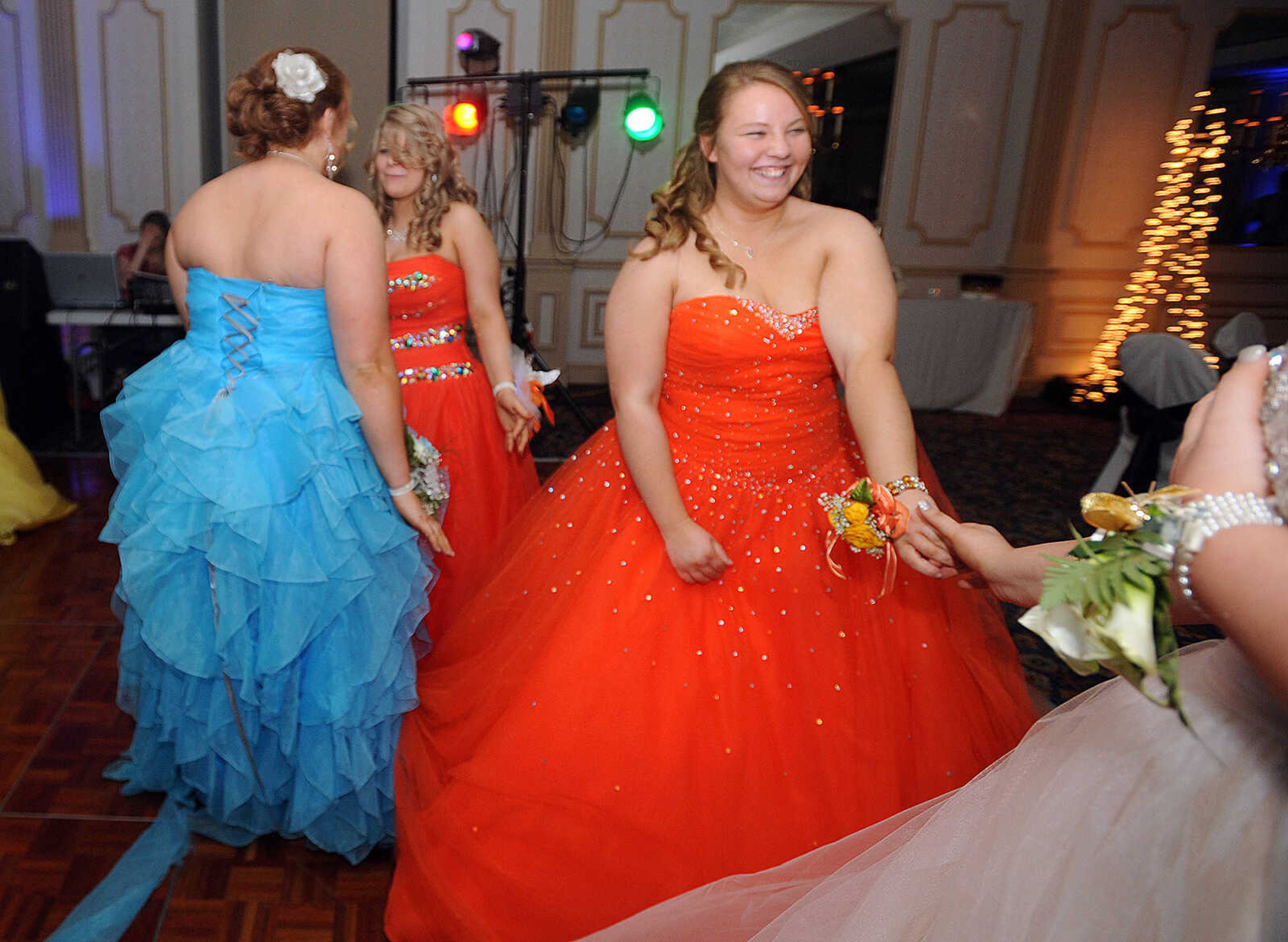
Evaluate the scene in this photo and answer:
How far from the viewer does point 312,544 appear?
1.83 m

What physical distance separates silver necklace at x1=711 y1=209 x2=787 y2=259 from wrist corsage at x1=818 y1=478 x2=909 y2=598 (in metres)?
0.49

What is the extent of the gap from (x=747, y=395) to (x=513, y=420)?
1068mm

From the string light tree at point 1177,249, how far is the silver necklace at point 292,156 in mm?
6683

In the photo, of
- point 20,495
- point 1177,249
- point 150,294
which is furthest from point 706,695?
point 1177,249

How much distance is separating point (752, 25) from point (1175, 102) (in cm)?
353

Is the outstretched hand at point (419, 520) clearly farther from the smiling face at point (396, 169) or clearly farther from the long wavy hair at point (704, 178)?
the smiling face at point (396, 169)

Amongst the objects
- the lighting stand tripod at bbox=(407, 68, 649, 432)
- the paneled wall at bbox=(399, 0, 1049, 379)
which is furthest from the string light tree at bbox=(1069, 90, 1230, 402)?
the lighting stand tripod at bbox=(407, 68, 649, 432)

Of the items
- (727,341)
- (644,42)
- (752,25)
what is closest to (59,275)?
(644,42)

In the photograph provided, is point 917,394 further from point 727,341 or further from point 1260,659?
point 1260,659

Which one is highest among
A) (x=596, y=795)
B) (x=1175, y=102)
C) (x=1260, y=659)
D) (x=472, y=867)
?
(x=1175, y=102)

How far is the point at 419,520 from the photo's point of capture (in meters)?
1.98

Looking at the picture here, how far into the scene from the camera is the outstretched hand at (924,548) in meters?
Answer: 1.57

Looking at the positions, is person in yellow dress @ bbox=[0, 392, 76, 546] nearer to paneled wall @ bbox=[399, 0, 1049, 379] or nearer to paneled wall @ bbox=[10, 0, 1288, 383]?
paneled wall @ bbox=[10, 0, 1288, 383]

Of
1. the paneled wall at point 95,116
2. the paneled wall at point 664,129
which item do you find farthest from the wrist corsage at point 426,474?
the paneled wall at point 95,116
